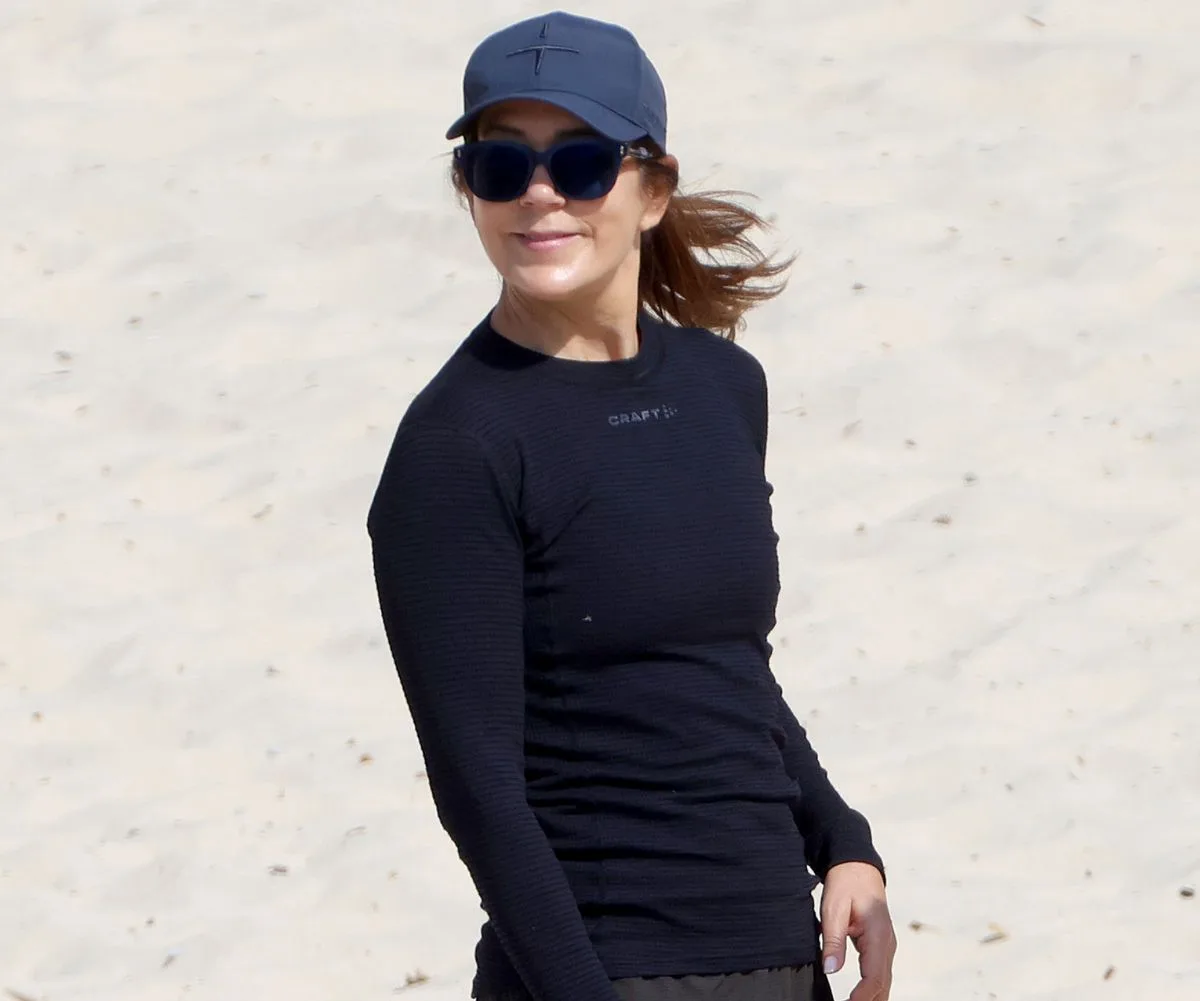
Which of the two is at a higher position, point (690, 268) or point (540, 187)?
point (540, 187)

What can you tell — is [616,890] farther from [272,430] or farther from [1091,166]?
[1091,166]

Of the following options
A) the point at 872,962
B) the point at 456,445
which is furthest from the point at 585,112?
the point at 872,962

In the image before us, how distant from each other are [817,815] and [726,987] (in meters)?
0.28

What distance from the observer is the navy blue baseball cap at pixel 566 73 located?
172 cm

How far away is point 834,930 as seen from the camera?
1875 millimetres

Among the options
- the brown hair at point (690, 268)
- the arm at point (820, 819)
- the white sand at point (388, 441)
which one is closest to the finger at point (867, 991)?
the arm at point (820, 819)

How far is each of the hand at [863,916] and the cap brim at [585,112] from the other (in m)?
0.74

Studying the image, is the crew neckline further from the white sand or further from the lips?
the white sand

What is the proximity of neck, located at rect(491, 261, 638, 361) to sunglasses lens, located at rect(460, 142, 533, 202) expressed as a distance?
3.6 inches

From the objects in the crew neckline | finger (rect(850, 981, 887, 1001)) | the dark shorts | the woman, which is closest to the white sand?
finger (rect(850, 981, 887, 1001))

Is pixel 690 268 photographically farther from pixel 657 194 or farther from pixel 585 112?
pixel 585 112

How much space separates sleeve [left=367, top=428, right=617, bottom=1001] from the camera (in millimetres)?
1613

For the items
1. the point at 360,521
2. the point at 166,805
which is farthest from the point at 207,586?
the point at 166,805

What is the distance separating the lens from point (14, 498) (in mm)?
4883
